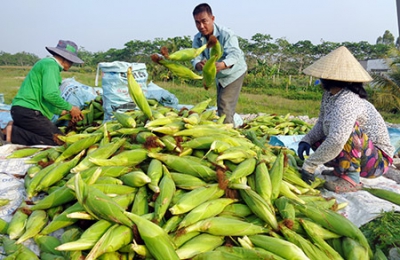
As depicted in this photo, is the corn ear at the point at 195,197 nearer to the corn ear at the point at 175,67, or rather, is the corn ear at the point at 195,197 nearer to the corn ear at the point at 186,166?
the corn ear at the point at 186,166

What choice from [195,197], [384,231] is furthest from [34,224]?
[384,231]

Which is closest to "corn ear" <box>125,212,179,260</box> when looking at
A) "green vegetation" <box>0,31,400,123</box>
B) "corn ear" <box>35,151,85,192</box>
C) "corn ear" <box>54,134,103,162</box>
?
"corn ear" <box>35,151,85,192</box>

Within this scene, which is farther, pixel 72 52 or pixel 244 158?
pixel 72 52

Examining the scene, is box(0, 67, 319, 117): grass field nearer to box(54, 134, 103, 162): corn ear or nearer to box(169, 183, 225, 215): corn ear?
box(54, 134, 103, 162): corn ear

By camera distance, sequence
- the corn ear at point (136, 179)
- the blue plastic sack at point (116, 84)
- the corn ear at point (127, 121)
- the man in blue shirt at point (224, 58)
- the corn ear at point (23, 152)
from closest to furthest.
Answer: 1. the corn ear at point (136, 179)
2. the corn ear at point (127, 121)
3. the corn ear at point (23, 152)
4. the man in blue shirt at point (224, 58)
5. the blue plastic sack at point (116, 84)

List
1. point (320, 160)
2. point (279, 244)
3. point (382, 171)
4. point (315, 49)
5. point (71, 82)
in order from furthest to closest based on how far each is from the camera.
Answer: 1. point (315, 49)
2. point (71, 82)
3. point (382, 171)
4. point (320, 160)
5. point (279, 244)

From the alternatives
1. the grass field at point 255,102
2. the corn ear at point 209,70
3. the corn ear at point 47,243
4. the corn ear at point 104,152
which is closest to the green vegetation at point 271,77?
the grass field at point 255,102

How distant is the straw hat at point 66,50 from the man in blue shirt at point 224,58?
170cm

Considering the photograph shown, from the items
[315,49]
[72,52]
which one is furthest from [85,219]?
[315,49]

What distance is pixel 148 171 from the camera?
227 cm

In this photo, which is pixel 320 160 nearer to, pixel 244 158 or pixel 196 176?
pixel 244 158

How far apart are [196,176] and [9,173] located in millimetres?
1973

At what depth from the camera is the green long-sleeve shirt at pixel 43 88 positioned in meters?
4.40

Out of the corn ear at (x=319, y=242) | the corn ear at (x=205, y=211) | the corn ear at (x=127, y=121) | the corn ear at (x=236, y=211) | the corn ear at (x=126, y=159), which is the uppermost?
the corn ear at (x=127, y=121)
